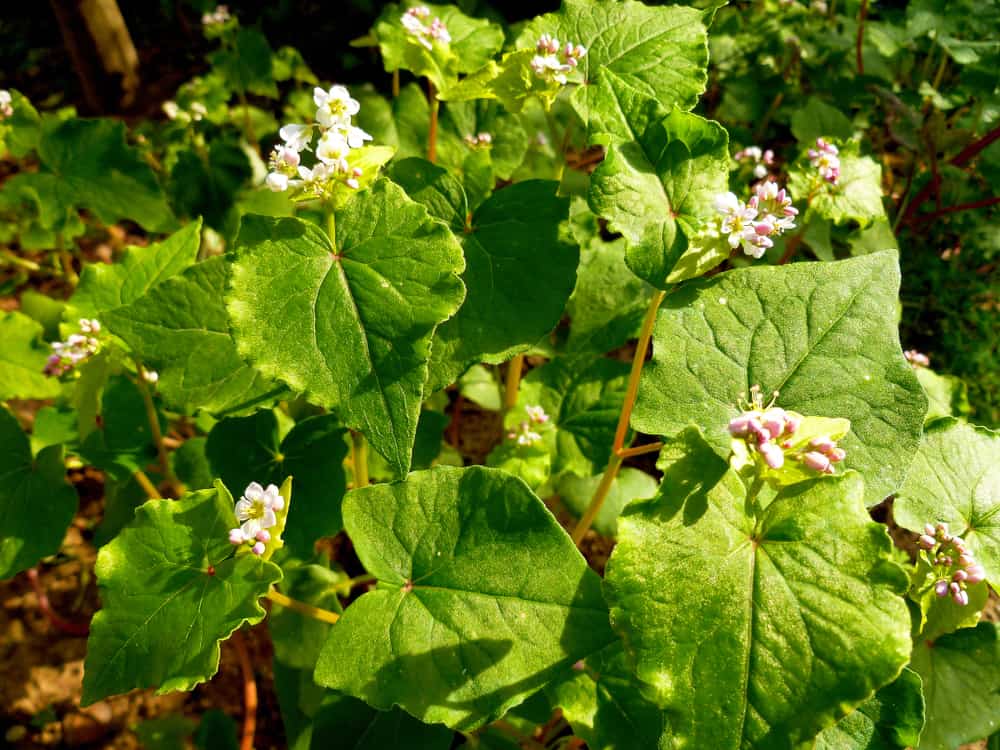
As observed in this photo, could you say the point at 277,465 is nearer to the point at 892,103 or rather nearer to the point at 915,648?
the point at 915,648

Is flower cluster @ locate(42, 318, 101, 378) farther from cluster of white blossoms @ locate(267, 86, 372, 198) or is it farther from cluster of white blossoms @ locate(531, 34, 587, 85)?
cluster of white blossoms @ locate(531, 34, 587, 85)

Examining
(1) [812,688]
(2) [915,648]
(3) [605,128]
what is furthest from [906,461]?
(3) [605,128]

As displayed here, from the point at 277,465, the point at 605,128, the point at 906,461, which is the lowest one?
the point at 277,465

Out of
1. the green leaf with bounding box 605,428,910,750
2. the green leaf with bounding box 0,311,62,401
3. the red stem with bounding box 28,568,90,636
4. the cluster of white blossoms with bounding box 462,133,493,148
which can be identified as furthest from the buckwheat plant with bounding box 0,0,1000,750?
the red stem with bounding box 28,568,90,636

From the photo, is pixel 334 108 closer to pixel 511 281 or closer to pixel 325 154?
pixel 325 154

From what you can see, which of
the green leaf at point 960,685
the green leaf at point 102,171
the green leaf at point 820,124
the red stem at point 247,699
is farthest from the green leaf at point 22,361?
the green leaf at point 820,124

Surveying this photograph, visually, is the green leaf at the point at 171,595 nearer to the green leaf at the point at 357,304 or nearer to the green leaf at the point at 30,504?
the green leaf at the point at 357,304

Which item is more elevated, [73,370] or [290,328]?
[290,328]
